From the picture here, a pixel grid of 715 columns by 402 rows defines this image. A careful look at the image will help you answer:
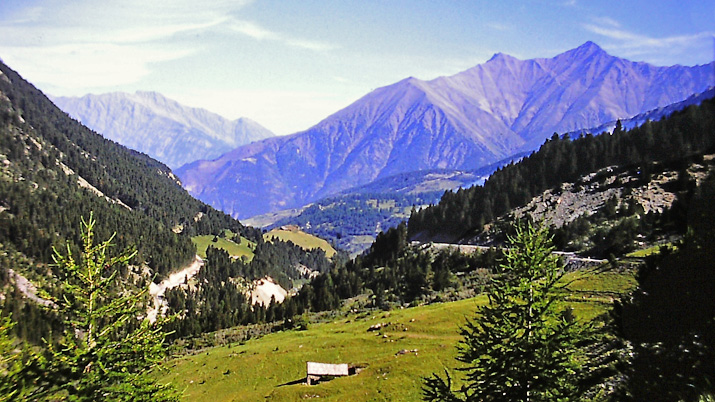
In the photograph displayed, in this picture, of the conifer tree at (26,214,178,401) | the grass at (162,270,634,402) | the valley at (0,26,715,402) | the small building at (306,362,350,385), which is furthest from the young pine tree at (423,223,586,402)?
the small building at (306,362,350,385)

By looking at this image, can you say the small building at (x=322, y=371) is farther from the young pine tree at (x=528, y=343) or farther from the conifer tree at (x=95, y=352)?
the conifer tree at (x=95, y=352)

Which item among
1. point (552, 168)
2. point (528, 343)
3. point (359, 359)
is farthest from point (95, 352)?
point (552, 168)

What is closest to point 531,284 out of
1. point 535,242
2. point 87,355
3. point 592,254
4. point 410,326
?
point 535,242

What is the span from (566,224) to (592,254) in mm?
20282

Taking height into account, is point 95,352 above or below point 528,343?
above

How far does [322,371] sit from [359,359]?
725 centimetres

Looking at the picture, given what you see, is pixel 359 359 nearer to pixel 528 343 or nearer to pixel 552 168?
pixel 528 343

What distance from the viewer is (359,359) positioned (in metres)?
51.4

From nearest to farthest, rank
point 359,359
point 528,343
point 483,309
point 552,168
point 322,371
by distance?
point 528,343
point 483,309
point 322,371
point 359,359
point 552,168

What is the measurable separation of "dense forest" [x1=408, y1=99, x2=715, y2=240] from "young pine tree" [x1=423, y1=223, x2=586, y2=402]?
10519cm

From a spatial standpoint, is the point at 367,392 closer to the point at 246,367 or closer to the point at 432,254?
the point at 246,367

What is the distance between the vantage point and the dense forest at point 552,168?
11519cm

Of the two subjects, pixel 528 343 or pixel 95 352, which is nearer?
pixel 95 352

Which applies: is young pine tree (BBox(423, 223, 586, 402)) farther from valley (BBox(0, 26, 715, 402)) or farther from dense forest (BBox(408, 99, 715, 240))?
dense forest (BBox(408, 99, 715, 240))
